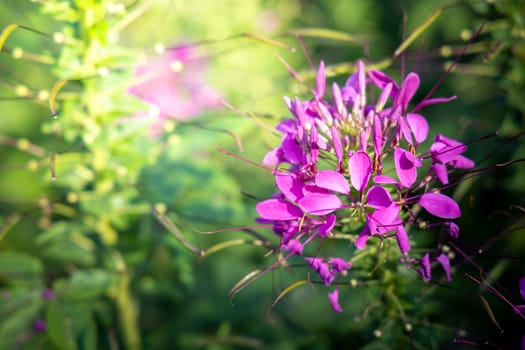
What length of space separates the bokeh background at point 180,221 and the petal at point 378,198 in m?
0.18

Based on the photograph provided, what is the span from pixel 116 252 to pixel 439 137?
77 centimetres

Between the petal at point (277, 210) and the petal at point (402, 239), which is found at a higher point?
the petal at point (277, 210)

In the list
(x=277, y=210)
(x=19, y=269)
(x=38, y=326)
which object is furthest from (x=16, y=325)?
(x=277, y=210)

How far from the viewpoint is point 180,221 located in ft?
3.46

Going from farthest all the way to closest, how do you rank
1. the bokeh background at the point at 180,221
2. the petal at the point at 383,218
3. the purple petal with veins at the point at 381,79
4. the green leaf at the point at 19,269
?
1. the green leaf at the point at 19,269
2. the bokeh background at the point at 180,221
3. the purple petal with veins at the point at 381,79
4. the petal at the point at 383,218

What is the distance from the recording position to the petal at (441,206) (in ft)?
1.94

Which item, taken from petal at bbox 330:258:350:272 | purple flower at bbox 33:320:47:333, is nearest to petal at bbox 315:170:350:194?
petal at bbox 330:258:350:272

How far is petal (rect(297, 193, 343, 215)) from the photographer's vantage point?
600mm

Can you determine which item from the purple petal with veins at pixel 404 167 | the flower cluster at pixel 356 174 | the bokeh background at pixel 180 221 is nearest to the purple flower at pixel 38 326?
the bokeh background at pixel 180 221

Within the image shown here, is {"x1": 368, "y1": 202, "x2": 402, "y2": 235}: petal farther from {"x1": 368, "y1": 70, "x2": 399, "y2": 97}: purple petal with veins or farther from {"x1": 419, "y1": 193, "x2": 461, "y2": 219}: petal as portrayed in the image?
{"x1": 368, "y1": 70, "x2": 399, "y2": 97}: purple petal with veins

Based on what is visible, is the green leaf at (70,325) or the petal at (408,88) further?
the green leaf at (70,325)

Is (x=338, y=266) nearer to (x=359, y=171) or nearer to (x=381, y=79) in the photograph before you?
(x=359, y=171)

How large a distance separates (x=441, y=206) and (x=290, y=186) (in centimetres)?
21

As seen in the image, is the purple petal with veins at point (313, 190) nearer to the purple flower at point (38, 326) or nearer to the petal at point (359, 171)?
the petal at point (359, 171)
